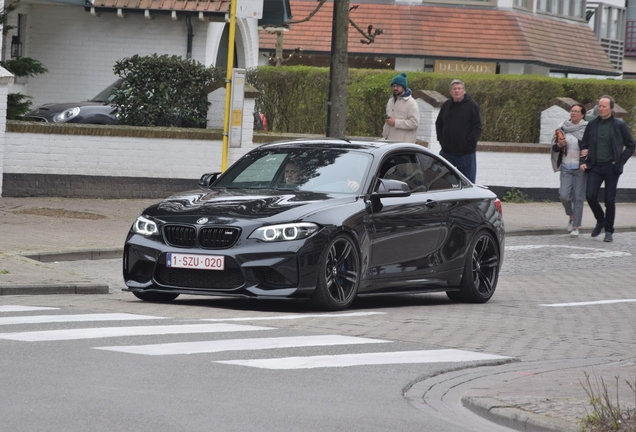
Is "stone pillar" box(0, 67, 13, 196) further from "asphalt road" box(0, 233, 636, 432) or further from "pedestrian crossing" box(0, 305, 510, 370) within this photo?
"pedestrian crossing" box(0, 305, 510, 370)

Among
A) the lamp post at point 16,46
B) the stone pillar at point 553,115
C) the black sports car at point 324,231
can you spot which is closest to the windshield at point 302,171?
the black sports car at point 324,231

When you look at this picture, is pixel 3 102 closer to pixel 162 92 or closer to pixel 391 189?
pixel 162 92

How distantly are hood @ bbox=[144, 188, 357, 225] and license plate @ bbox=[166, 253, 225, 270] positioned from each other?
279 millimetres

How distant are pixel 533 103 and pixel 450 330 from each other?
17882 millimetres

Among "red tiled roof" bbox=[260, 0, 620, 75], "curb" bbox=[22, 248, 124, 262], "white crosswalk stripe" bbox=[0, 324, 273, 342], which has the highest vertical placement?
"red tiled roof" bbox=[260, 0, 620, 75]

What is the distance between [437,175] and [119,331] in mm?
4350

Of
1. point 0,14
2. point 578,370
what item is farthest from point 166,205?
point 0,14

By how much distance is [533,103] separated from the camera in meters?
27.4

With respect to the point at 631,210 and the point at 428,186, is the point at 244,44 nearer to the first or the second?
the point at 631,210

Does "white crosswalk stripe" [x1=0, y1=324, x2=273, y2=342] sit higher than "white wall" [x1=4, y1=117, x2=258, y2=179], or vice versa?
"white wall" [x1=4, y1=117, x2=258, y2=179]

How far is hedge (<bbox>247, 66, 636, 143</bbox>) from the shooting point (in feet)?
83.9

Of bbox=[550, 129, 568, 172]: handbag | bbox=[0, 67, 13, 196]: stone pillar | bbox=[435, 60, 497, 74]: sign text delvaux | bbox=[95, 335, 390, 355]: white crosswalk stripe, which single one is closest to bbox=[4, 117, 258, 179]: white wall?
bbox=[0, 67, 13, 196]: stone pillar

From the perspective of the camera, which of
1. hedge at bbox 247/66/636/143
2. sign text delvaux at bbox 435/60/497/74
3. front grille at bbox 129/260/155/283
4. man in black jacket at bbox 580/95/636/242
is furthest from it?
sign text delvaux at bbox 435/60/497/74

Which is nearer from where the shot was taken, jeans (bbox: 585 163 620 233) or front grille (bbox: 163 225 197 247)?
front grille (bbox: 163 225 197 247)
